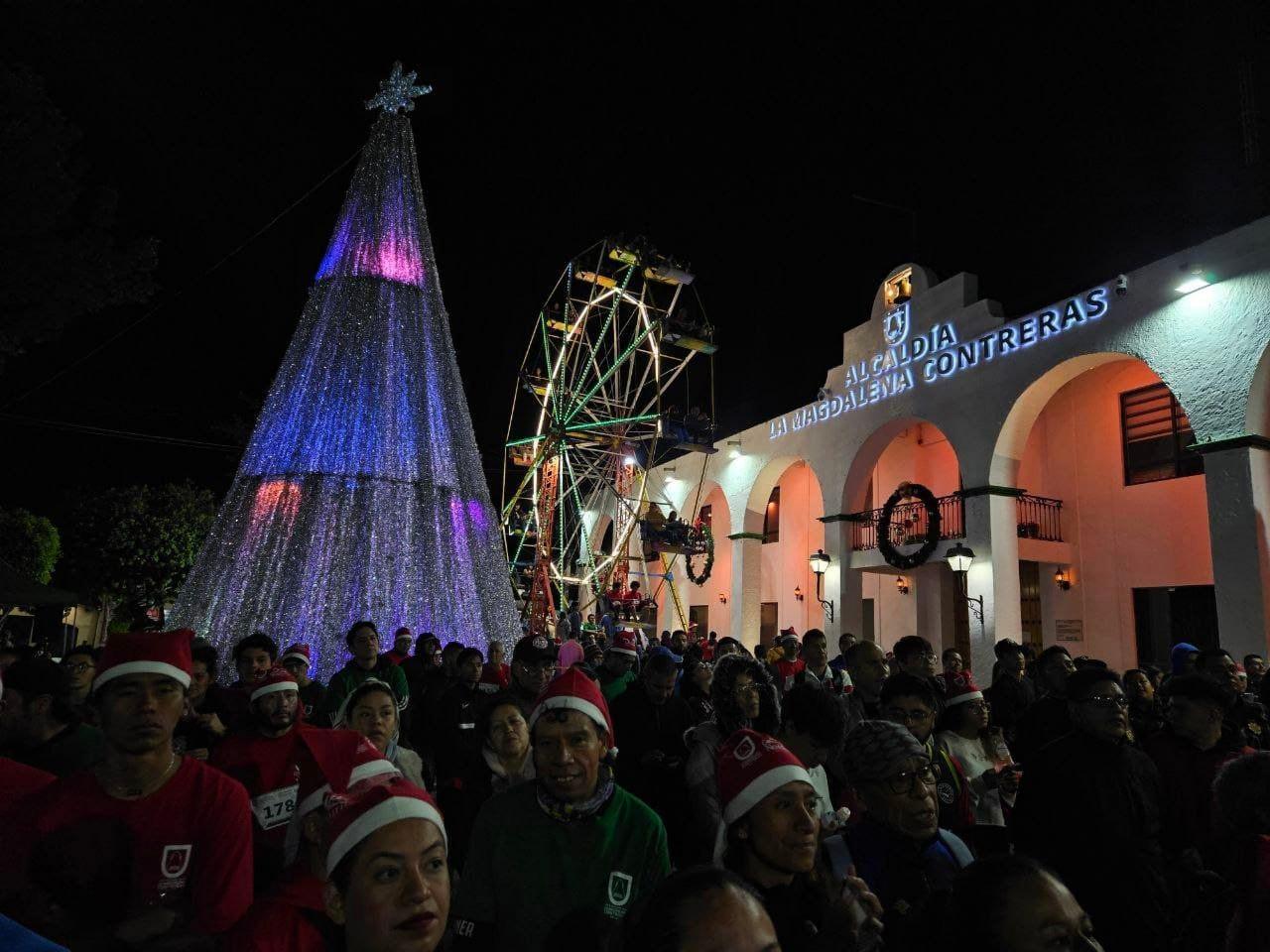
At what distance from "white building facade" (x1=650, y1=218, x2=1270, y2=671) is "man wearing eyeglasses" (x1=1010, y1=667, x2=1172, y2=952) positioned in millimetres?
8684

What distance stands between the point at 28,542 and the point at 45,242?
45.1 feet

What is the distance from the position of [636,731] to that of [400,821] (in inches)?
129

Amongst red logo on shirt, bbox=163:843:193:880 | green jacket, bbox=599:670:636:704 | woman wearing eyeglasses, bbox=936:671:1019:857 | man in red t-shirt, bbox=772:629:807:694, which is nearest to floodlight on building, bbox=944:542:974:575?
man in red t-shirt, bbox=772:629:807:694

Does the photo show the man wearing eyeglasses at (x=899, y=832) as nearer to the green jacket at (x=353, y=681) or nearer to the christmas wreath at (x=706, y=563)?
the green jacket at (x=353, y=681)

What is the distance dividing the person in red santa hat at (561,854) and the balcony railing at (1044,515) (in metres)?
15.0

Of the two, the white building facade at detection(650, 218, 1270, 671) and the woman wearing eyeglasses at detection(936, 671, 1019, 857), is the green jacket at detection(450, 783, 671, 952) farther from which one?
the white building facade at detection(650, 218, 1270, 671)

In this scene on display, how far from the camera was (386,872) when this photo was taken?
69.1 inches

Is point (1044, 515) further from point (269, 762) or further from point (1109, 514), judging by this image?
point (269, 762)

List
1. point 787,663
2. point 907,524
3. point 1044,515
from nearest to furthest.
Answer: point 787,663
point 1044,515
point 907,524

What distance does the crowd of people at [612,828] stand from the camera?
177 centimetres

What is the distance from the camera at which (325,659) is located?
897 centimetres

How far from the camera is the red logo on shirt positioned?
7.70 ft

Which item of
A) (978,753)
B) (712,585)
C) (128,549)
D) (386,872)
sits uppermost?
(128,549)

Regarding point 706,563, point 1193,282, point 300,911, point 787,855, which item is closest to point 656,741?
point 787,855
